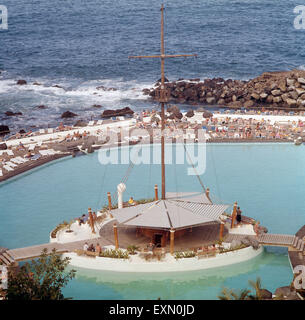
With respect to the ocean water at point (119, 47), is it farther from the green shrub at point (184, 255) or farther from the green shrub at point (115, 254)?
the green shrub at point (184, 255)

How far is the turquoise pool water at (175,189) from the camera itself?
20156 mm

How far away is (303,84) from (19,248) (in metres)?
44.2

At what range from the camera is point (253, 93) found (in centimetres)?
5672

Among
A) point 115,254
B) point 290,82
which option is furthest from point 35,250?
point 290,82

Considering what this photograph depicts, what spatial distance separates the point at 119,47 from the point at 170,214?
91329 millimetres

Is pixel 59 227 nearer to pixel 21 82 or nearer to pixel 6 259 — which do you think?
pixel 6 259

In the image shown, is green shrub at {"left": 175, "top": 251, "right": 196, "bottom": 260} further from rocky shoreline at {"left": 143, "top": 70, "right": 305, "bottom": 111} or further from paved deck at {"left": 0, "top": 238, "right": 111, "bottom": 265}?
rocky shoreline at {"left": 143, "top": 70, "right": 305, "bottom": 111}

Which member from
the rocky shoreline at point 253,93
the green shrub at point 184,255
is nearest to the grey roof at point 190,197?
the green shrub at point 184,255

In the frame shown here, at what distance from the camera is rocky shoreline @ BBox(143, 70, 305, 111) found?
180 feet

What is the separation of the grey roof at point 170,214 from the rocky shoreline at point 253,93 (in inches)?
1271

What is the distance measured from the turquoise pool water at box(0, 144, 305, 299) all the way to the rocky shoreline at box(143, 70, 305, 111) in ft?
61.0

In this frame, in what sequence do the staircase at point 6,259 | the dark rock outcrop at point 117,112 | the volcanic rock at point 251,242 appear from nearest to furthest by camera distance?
the staircase at point 6,259
the volcanic rock at point 251,242
the dark rock outcrop at point 117,112
